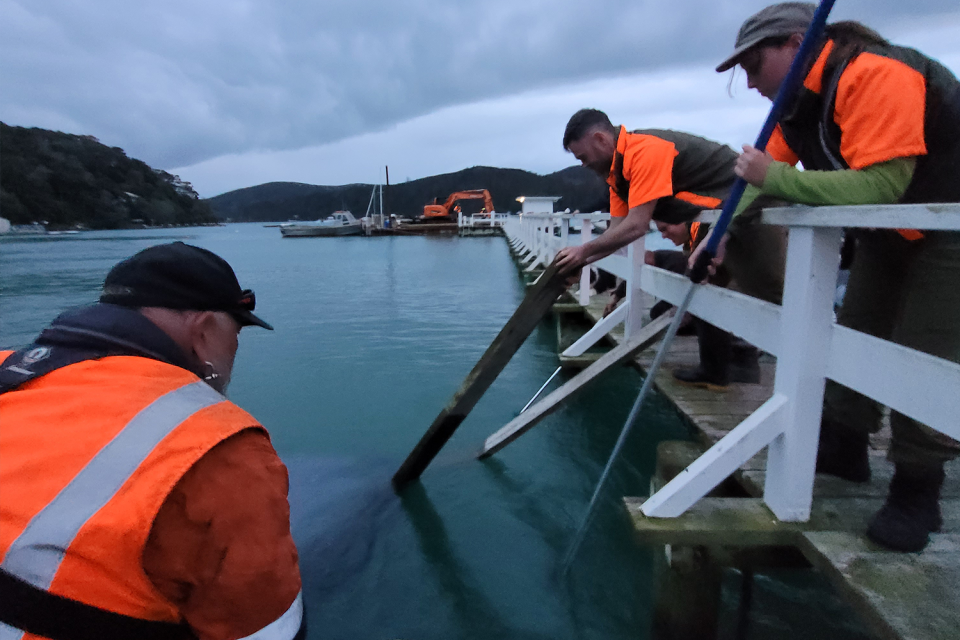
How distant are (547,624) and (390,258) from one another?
1159 inches

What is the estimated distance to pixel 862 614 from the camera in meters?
1.70

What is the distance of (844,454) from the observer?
8.19 ft

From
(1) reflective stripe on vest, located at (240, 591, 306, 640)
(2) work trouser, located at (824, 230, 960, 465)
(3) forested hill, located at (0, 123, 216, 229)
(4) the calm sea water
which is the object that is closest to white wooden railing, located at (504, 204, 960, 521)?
(2) work trouser, located at (824, 230, 960, 465)

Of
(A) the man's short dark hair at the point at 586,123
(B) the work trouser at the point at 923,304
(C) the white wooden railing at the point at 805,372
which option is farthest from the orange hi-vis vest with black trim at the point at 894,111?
(A) the man's short dark hair at the point at 586,123

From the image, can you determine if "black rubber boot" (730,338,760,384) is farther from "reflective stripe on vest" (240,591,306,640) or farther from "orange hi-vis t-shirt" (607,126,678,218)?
"reflective stripe on vest" (240,591,306,640)

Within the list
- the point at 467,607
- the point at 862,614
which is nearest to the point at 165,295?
the point at 862,614

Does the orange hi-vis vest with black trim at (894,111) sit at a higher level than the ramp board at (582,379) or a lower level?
higher

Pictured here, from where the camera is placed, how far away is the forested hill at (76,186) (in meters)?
95.3

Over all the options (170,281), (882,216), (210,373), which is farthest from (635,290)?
(170,281)

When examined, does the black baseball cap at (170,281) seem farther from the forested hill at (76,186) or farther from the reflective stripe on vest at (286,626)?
the forested hill at (76,186)

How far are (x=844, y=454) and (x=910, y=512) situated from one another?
0.58 m

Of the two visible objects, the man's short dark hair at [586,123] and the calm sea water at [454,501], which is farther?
the man's short dark hair at [586,123]

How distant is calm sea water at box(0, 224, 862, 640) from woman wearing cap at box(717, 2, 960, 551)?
4.96ft

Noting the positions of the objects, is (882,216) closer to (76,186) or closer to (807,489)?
(807,489)
